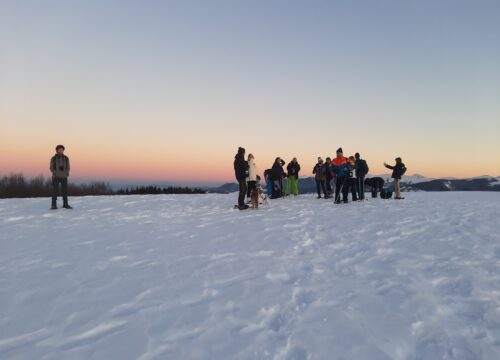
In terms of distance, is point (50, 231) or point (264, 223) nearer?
point (50, 231)

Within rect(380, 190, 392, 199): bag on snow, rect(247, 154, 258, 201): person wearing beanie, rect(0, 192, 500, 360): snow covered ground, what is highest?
rect(247, 154, 258, 201): person wearing beanie

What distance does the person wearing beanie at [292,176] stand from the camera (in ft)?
62.5

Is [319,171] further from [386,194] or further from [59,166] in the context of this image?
[59,166]

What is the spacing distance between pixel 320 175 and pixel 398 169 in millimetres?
3629

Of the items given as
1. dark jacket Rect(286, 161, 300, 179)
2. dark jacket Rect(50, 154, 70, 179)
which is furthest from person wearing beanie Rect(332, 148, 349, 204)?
dark jacket Rect(50, 154, 70, 179)

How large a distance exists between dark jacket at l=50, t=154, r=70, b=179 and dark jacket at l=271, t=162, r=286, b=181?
30.6ft

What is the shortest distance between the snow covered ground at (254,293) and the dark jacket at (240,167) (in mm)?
4084

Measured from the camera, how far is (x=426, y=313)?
422 cm

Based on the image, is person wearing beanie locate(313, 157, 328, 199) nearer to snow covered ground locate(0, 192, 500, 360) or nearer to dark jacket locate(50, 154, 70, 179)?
snow covered ground locate(0, 192, 500, 360)

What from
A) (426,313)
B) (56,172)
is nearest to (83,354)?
(426,313)

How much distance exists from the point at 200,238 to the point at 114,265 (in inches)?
90.6

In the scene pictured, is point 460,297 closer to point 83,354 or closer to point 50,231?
point 83,354

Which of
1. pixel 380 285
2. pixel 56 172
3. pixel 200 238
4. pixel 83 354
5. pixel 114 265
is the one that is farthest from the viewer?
pixel 56 172

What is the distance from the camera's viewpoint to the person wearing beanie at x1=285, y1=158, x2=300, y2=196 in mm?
19047
